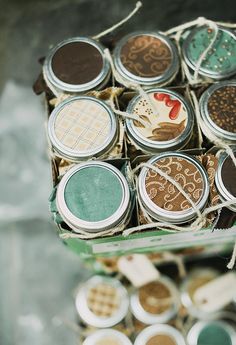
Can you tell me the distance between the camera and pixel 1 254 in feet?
4.45

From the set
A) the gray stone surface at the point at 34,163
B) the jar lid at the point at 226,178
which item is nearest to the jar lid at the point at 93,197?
the jar lid at the point at 226,178

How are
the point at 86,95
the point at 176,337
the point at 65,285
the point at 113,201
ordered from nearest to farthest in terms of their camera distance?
the point at 113,201
the point at 86,95
the point at 176,337
the point at 65,285

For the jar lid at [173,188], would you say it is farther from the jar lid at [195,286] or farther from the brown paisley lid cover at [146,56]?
the jar lid at [195,286]

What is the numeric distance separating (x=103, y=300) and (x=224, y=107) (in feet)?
1.87

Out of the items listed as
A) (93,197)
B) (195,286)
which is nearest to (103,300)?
(195,286)

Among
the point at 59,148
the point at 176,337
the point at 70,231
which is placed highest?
the point at 59,148

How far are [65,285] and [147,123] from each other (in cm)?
54

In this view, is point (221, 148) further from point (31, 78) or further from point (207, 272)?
point (31, 78)

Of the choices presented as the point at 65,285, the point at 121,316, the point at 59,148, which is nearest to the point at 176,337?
the point at 121,316

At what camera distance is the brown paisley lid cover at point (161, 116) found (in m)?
1.02

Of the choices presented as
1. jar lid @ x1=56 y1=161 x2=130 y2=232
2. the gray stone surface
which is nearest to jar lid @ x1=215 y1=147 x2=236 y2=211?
jar lid @ x1=56 y1=161 x2=130 y2=232

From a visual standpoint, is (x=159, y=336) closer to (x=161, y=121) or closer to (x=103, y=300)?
(x=103, y=300)

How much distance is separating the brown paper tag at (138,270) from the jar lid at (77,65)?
460 millimetres

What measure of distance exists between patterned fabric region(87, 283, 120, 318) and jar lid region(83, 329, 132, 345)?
0.04m
